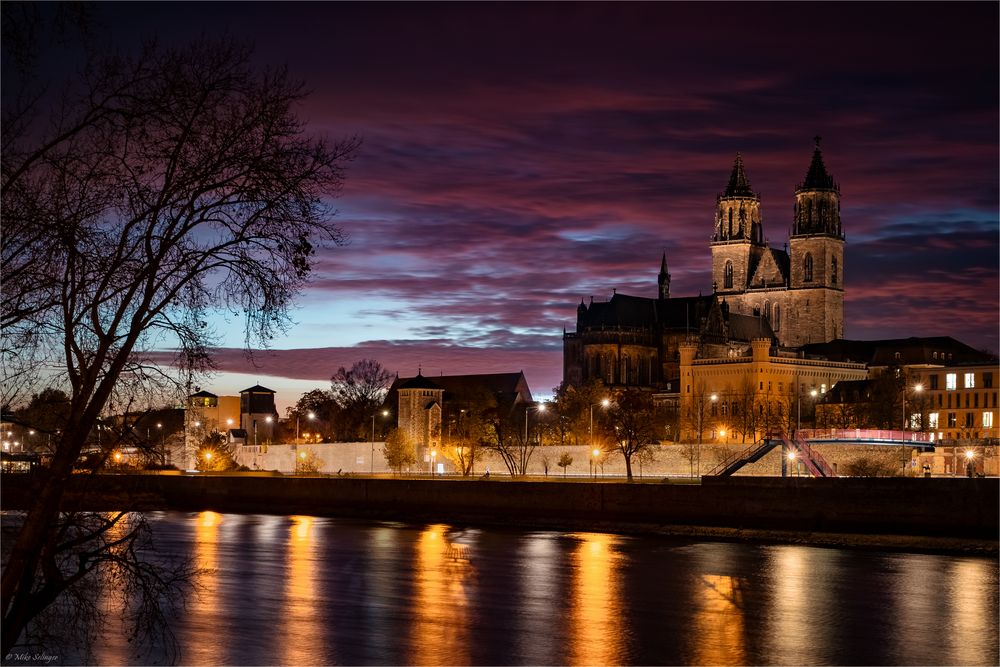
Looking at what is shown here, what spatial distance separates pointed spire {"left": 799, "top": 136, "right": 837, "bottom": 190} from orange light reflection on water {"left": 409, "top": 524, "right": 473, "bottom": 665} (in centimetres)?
13091

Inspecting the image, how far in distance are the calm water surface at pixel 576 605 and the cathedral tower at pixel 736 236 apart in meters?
131

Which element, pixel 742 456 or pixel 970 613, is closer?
pixel 970 613

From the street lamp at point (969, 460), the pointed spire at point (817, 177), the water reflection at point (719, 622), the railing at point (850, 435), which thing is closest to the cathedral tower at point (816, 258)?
the pointed spire at point (817, 177)

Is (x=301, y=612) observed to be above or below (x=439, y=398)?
below

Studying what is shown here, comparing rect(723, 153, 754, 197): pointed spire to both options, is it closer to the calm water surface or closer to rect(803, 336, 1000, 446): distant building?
rect(803, 336, 1000, 446): distant building

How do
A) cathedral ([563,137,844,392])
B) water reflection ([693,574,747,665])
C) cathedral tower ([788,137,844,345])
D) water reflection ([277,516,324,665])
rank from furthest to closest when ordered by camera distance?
1. cathedral tower ([788,137,844,345])
2. cathedral ([563,137,844,392])
3. water reflection ([693,574,747,665])
4. water reflection ([277,516,324,665])

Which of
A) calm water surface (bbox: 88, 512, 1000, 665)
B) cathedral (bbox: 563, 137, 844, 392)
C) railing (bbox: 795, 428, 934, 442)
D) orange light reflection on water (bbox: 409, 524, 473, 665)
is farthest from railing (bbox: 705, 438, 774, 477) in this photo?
cathedral (bbox: 563, 137, 844, 392)

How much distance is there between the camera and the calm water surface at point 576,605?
25922 mm

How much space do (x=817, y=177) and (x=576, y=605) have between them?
147 meters

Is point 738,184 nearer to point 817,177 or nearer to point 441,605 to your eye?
point 817,177

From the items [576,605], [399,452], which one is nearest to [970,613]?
[576,605]

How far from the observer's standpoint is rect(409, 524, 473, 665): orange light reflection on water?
2569cm

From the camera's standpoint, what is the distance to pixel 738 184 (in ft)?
594

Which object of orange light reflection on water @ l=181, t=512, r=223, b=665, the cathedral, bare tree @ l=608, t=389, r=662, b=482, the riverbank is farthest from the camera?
the cathedral
